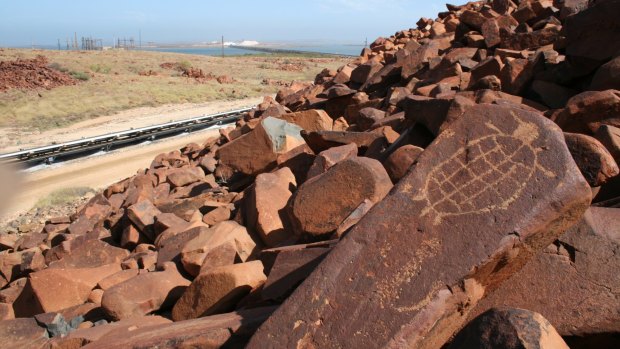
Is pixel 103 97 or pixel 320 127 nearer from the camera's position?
pixel 320 127

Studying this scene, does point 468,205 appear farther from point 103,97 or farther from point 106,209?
point 103,97

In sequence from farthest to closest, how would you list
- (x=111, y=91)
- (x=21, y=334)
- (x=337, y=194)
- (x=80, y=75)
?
(x=80, y=75), (x=111, y=91), (x=21, y=334), (x=337, y=194)

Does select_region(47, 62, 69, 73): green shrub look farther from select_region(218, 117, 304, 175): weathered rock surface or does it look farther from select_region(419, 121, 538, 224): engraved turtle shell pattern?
select_region(419, 121, 538, 224): engraved turtle shell pattern

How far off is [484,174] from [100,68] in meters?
30.4

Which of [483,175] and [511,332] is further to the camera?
[483,175]

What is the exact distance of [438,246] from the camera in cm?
233

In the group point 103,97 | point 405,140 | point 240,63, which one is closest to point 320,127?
point 405,140

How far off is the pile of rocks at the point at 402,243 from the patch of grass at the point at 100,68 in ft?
81.8

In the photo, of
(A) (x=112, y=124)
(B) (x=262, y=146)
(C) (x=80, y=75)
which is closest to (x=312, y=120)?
(B) (x=262, y=146)

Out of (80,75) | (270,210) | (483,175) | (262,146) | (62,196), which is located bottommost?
(62,196)

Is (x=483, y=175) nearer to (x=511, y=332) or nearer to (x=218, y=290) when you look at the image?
(x=511, y=332)

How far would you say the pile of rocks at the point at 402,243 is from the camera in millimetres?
2264

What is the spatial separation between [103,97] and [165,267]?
63.4 ft

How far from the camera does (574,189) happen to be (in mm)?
2336
